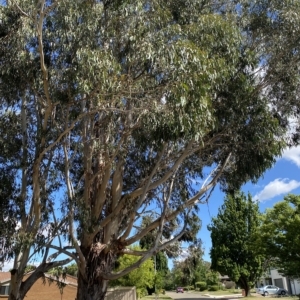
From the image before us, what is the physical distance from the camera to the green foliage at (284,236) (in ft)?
82.1

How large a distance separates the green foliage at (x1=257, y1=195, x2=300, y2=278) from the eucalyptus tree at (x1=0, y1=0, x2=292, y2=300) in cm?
1155

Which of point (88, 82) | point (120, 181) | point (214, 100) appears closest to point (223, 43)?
point (214, 100)

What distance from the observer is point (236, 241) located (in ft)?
125

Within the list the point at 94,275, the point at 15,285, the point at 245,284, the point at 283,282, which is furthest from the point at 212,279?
the point at 15,285

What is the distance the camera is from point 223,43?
12500mm

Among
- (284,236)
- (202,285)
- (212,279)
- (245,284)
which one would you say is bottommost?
(245,284)

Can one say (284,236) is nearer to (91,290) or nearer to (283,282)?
(91,290)

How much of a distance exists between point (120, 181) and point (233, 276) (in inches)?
1033

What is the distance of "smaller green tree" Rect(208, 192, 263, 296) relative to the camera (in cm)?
3775

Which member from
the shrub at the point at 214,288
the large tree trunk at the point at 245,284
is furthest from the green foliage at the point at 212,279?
the large tree trunk at the point at 245,284

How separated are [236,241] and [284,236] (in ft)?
42.4

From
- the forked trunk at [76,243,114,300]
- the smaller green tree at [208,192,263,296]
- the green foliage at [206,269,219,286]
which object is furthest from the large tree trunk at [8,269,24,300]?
the green foliage at [206,269,219,286]

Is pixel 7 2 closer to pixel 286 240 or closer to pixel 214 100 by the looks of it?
pixel 214 100

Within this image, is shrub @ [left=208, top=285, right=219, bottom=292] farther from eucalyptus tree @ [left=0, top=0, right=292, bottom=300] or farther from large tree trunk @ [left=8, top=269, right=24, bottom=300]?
large tree trunk @ [left=8, top=269, right=24, bottom=300]
